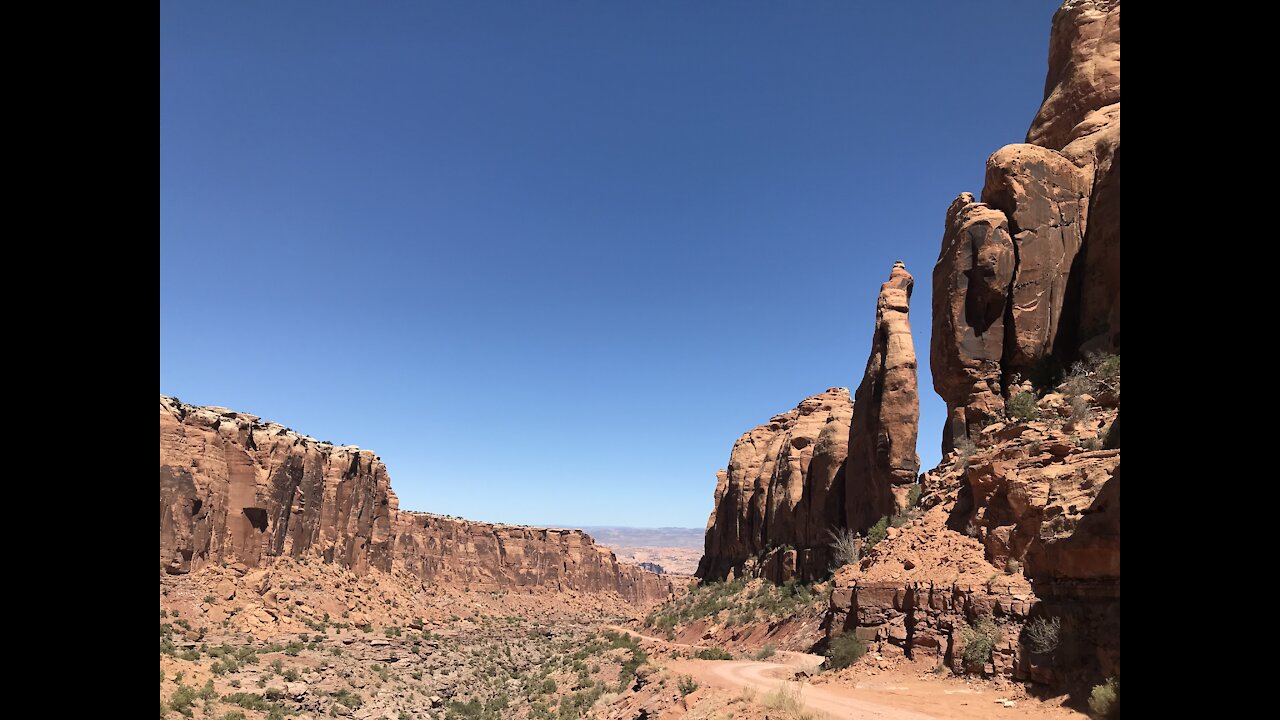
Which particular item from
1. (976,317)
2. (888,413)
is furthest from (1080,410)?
(888,413)

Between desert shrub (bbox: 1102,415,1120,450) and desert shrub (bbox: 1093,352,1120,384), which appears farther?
desert shrub (bbox: 1093,352,1120,384)

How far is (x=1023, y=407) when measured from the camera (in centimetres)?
2252

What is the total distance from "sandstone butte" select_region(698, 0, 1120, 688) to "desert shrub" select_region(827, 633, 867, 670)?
39 cm

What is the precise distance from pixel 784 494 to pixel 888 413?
1978 centimetres

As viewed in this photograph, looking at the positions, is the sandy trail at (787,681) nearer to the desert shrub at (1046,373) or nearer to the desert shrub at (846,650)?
the desert shrub at (846,650)

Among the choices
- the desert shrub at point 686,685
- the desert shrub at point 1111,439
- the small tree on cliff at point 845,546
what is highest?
the desert shrub at point 1111,439

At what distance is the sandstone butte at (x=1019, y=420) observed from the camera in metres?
15.3

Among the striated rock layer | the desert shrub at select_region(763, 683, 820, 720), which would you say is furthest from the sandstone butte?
the striated rock layer

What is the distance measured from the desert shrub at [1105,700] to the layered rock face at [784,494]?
1201 inches

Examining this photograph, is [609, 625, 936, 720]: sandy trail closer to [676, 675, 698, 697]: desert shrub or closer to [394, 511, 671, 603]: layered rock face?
[676, 675, 698, 697]: desert shrub

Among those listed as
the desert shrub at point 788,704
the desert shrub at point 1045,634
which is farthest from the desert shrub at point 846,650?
the desert shrub at point 1045,634

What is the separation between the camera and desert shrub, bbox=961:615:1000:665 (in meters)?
16.1
